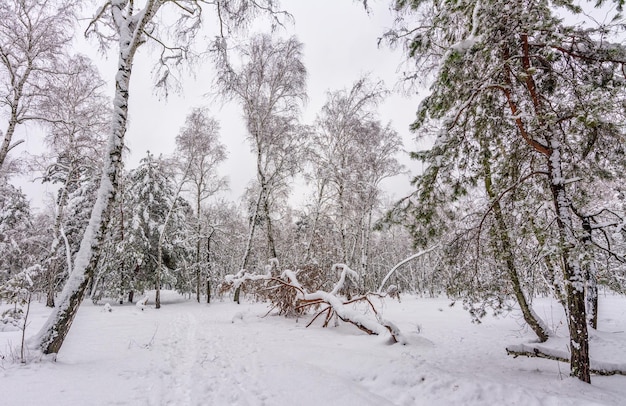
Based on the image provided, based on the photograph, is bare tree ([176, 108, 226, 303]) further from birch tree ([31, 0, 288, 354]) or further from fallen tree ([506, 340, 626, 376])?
fallen tree ([506, 340, 626, 376])

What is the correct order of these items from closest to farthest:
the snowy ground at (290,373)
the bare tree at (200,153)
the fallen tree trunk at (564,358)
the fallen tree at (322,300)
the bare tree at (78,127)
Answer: the snowy ground at (290,373)
the fallen tree trunk at (564,358)
the fallen tree at (322,300)
the bare tree at (78,127)
the bare tree at (200,153)

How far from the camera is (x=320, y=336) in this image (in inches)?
302

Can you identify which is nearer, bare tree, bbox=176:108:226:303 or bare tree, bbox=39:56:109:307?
bare tree, bbox=39:56:109:307

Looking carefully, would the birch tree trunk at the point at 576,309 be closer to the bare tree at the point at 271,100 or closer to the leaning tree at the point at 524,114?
the leaning tree at the point at 524,114

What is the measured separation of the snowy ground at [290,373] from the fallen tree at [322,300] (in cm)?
34

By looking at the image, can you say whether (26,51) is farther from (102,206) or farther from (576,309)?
(576,309)

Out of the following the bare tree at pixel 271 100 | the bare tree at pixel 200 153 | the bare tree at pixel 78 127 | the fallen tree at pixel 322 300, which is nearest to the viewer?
the fallen tree at pixel 322 300

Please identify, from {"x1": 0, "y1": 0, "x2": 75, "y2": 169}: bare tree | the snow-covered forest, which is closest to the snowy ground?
the snow-covered forest

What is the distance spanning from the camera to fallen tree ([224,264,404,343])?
7059 mm

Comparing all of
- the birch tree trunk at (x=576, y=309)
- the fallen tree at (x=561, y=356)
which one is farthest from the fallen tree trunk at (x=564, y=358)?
the birch tree trunk at (x=576, y=309)

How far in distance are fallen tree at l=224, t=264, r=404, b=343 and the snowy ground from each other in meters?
0.34

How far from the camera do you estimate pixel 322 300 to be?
8.54 m

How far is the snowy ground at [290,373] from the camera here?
3.50m

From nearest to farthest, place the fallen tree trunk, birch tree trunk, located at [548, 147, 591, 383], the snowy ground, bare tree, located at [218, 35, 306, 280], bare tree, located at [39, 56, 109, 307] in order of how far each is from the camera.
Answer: the snowy ground < birch tree trunk, located at [548, 147, 591, 383] < the fallen tree trunk < bare tree, located at [39, 56, 109, 307] < bare tree, located at [218, 35, 306, 280]
